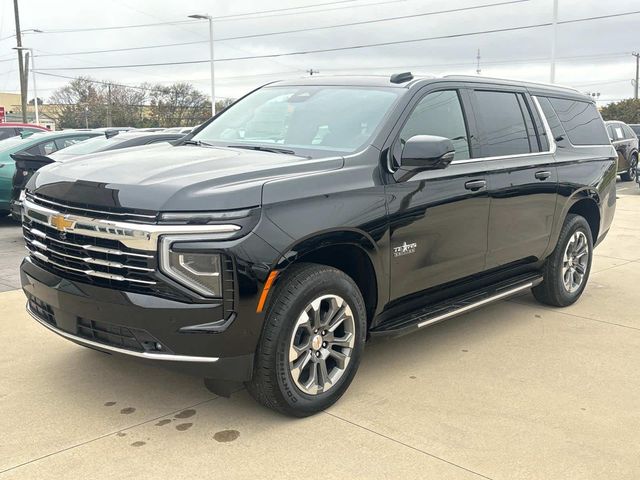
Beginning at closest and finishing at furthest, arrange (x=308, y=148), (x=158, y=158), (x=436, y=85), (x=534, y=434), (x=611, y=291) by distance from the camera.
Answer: (x=534, y=434) → (x=158, y=158) → (x=308, y=148) → (x=436, y=85) → (x=611, y=291)

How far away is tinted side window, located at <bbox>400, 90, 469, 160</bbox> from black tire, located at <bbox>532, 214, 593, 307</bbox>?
169cm

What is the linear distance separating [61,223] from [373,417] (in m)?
1.98

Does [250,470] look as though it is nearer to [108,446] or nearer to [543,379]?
[108,446]

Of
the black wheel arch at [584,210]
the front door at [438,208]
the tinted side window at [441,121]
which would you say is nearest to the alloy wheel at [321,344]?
the front door at [438,208]

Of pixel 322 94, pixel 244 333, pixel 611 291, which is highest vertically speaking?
pixel 322 94

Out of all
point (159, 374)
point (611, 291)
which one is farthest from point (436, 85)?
point (611, 291)

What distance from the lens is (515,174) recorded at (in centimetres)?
510

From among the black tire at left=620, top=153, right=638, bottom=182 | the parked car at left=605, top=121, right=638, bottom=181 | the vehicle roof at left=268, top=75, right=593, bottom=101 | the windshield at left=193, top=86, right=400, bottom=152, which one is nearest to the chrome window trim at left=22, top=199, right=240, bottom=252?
the windshield at left=193, top=86, right=400, bottom=152

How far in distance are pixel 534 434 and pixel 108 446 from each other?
220 cm

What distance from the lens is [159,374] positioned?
4320 mm

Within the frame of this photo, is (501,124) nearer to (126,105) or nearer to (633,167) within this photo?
(633,167)

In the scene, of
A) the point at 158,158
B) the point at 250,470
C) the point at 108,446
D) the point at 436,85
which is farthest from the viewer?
the point at 436,85

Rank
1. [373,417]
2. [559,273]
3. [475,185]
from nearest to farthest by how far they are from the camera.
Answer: [373,417] → [475,185] → [559,273]

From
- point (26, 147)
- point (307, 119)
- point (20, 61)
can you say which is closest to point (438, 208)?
point (307, 119)
